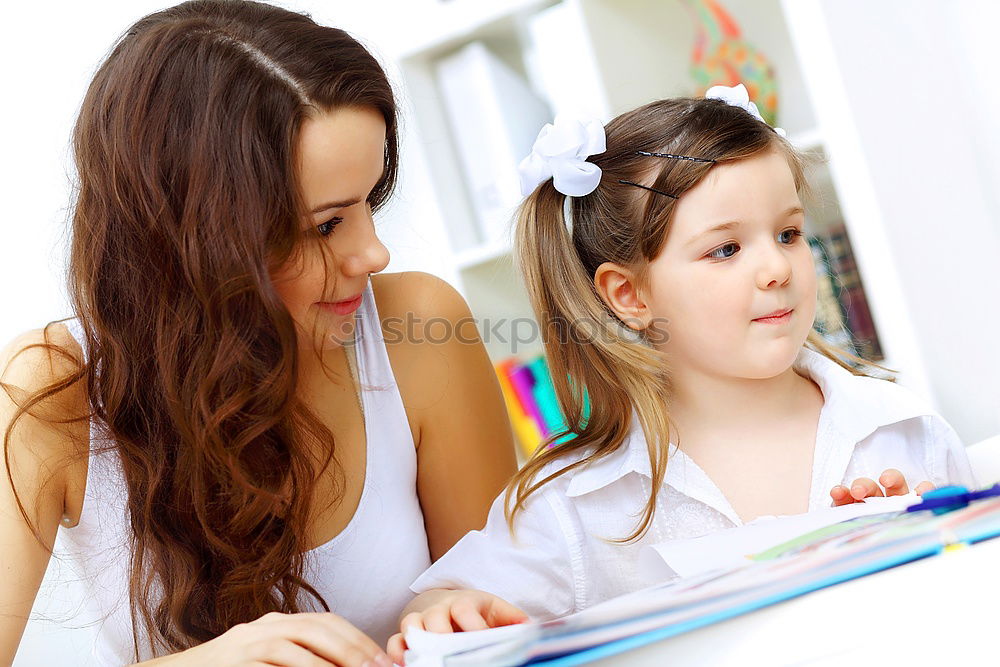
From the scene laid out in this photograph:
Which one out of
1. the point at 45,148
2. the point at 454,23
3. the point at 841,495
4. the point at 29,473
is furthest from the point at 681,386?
the point at 45,148

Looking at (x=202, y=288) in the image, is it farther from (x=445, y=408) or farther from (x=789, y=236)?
(x=789, y=236)

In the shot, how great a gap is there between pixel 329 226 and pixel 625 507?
444 millimetres

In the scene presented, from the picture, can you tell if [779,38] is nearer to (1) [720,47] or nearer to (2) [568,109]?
(1) [720,47]

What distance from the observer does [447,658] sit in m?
0.58

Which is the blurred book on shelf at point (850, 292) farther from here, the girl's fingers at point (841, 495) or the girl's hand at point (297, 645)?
the girl's hand at point (297, 645)

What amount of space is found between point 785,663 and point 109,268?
0.77 meters

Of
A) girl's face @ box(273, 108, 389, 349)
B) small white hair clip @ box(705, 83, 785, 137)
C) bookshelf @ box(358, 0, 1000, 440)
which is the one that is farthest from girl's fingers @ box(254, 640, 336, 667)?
bookshelf @ box(358, 0, 1000, 440)

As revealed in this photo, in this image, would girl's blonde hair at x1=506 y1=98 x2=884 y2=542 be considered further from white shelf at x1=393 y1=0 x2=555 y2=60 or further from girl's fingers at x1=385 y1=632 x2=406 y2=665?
white shelf at x1=393 y1=0 x2=555 y2=60

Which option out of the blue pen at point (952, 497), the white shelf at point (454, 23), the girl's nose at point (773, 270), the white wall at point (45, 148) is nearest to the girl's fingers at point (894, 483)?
the girl's nose at point (773, 270)

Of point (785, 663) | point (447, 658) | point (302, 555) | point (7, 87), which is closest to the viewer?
point (785, 663)

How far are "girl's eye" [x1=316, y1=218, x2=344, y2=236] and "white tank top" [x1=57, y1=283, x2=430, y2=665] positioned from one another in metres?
0.26

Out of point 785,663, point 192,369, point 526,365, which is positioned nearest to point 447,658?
point 785,663

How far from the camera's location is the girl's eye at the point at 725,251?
0.99 m

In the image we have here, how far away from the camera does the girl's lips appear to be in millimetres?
968
